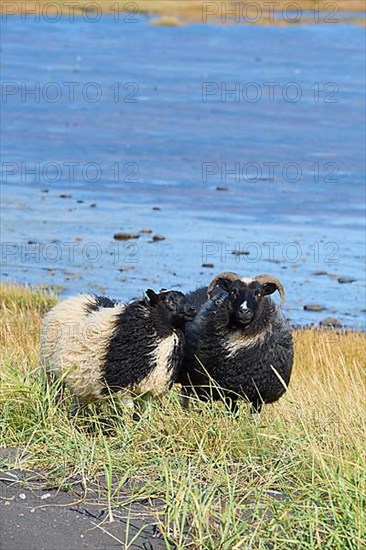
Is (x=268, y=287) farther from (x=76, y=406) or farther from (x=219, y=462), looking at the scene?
(x=219, y=462)

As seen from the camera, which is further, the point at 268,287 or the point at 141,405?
the point at 268,287

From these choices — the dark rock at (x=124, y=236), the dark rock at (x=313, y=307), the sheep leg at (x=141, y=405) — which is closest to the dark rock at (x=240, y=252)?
the dark rock at (x=124, y=236)

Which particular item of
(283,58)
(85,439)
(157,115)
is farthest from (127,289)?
(283,58)

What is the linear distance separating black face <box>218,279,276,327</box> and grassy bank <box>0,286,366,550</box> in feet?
2.24

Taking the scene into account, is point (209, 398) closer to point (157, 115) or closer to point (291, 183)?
point (291, 183)

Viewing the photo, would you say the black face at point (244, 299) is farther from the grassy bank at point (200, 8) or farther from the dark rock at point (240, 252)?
the grassy bank at point (200, 8)

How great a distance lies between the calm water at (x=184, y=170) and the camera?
19.5m

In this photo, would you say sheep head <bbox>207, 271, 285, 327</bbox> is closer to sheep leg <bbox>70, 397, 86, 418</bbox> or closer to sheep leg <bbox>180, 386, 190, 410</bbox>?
sheep leg <bbox>180, 386, 190, 410</bbox>

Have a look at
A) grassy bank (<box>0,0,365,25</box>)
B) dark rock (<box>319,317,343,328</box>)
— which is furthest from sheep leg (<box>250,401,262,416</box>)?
grassy bank (<box>0,0,365,25</box>)

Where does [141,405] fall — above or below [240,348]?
below

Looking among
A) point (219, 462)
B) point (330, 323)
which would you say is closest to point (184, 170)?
point (330, 323)

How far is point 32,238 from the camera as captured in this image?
2105 centimetres

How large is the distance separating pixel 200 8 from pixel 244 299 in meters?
83.1

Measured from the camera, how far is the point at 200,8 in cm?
9025
